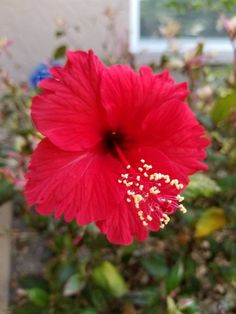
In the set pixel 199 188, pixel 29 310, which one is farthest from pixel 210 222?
Answer: pixel 29 310

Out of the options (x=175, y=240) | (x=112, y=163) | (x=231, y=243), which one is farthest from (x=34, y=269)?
(x=112, y=163)

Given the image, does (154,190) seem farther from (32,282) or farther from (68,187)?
(32,282)

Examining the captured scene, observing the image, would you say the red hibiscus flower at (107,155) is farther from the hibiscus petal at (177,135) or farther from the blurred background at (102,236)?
the blurred background at (102,236)

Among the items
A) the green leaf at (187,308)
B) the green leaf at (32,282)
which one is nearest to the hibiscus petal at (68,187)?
the green leaf at (187,308)

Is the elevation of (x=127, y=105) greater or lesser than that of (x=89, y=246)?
greater

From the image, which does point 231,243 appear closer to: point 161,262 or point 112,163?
point 161,262

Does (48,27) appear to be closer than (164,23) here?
Yes
